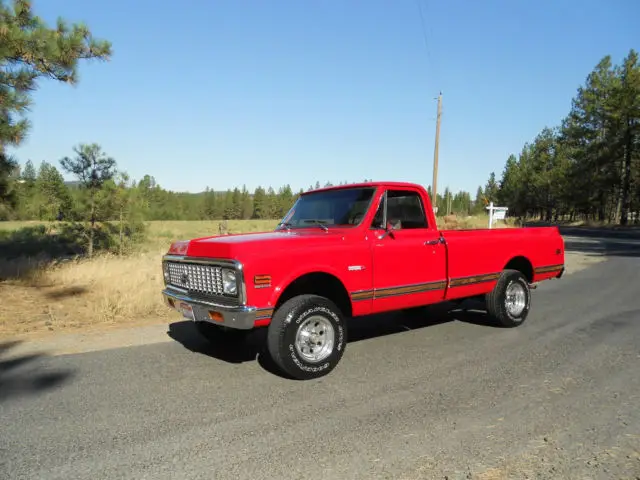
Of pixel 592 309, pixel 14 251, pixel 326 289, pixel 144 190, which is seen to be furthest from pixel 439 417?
pixel 14 251

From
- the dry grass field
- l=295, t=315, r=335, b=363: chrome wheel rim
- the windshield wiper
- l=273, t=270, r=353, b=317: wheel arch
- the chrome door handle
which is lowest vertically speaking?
the dry grass field

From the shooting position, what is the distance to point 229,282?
4.66m

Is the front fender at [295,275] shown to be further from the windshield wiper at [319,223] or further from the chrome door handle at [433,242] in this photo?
the chrome door handle at [433,242]

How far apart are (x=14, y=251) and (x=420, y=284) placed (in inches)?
991

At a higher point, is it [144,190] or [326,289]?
[144,190]

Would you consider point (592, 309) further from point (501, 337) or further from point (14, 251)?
point (14, 251)

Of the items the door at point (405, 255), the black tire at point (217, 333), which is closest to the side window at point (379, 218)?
the door at point (405, 255)

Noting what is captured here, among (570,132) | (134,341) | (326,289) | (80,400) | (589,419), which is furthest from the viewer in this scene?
(570,132)

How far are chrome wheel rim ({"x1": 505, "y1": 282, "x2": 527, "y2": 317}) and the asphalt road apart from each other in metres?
0.75

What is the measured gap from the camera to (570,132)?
5369 centimetres

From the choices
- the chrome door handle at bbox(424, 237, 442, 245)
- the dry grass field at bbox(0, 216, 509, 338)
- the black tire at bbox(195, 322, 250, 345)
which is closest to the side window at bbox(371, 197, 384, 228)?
the chrome door handle at bbox(424, 237, 442, 245)

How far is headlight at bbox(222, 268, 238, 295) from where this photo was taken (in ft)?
15.1

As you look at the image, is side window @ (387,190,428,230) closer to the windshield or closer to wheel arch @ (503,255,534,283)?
the windshield

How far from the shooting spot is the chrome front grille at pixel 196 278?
4.87 meters
